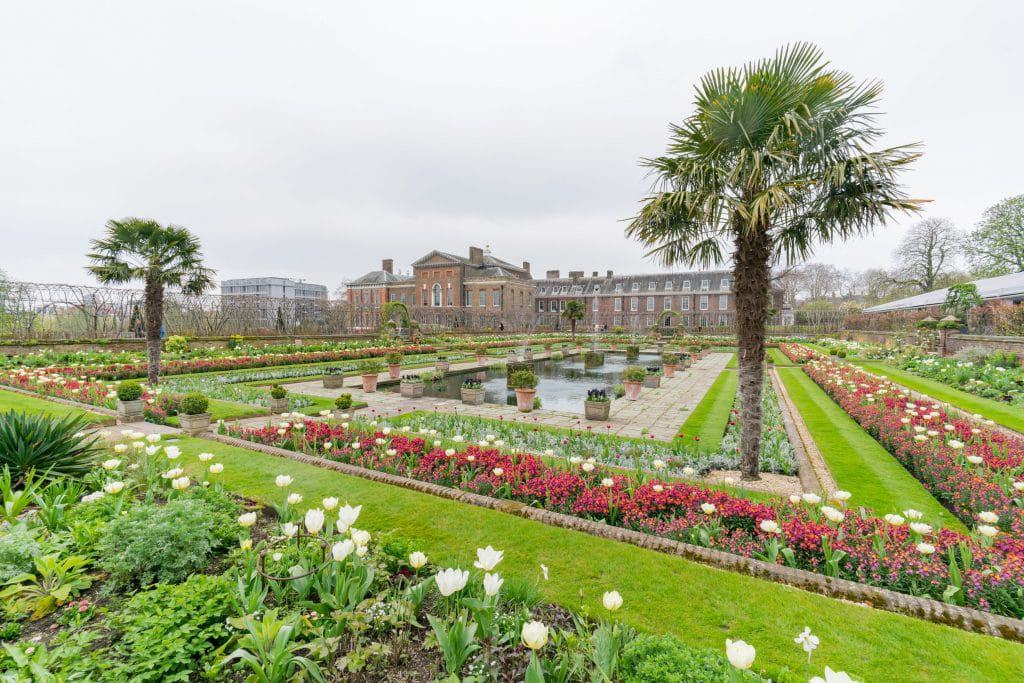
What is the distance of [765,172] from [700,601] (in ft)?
18.6

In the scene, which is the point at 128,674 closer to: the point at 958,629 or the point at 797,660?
the point at 797,660

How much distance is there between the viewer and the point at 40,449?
4875 millimetres

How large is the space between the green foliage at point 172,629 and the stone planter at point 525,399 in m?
8.59

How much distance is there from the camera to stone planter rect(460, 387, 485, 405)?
12.2 meters

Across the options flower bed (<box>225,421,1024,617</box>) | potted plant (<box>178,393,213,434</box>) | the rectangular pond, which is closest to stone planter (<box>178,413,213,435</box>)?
potted plant (<box>178,393,213,434</box>)

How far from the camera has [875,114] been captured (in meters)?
5.58

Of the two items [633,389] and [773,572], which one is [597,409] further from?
[773,572]

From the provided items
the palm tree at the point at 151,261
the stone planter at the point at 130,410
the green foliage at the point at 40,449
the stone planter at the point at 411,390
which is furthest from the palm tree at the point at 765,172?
the palm tree at the point at 151,261

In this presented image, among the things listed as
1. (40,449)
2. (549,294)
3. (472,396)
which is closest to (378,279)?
(549,294)

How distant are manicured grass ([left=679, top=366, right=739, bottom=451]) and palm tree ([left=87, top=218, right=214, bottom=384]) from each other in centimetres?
1646

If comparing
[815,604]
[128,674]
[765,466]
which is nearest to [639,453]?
[765,466]

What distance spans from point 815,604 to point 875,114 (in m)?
6.12

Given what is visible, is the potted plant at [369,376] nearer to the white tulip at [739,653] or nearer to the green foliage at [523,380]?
the green foliage at [523,380]

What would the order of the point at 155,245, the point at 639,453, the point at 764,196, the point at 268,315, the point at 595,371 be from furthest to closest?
1. the point at 268,315
2. the point at 595,371
3. the point at 155,245
4. the point at 639,453
5. the point at 764,196
